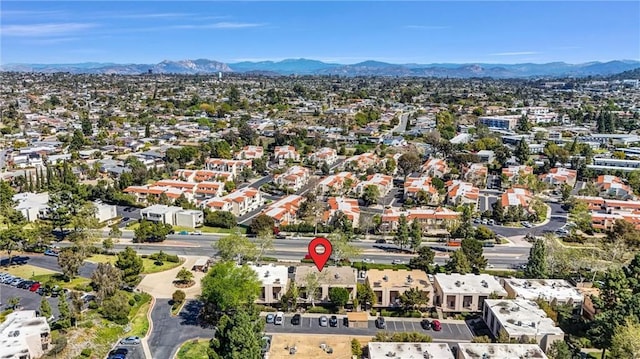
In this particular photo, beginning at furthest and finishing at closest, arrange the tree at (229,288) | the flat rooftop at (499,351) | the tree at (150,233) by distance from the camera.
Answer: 1. the tree at (150,233)
2. the tree at (229,288)
3. the flat rooftop at (499,351)

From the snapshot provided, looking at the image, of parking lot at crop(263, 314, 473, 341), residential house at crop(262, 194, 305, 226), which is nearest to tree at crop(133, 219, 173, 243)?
residential house at crop(262, 194, 305, 226)

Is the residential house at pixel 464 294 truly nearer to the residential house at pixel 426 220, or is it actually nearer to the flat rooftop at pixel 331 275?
the flat rooftop at pixel 331 275

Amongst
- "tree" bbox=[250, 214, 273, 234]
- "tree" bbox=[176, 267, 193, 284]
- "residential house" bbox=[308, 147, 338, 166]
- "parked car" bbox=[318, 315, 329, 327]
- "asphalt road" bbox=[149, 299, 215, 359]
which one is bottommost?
"asphalt road" bbox=[149, 299, 215, 359]

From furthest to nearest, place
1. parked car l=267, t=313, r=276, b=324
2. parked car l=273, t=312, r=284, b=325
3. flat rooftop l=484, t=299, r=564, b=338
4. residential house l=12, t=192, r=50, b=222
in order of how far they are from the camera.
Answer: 1. residential house l=12, t=192, r=50, b=222
2. parked car l=267, t=313, r=276, b=324
3. parked car l=273, t=312, r=284, b=325
4. flat rooftop l=484, t=299, r=564, b=338

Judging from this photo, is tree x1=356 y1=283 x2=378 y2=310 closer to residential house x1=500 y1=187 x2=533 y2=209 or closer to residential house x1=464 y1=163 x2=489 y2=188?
residential house x1=500 y1=187 x2=533 y2=209

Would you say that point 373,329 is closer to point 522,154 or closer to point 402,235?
point 402,235

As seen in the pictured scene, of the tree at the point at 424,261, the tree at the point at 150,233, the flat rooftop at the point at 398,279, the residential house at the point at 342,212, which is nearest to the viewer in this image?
the flat rooftop at the point at 398,279

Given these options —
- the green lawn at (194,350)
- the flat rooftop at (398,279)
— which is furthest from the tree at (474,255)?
the green lawn at (194,350)

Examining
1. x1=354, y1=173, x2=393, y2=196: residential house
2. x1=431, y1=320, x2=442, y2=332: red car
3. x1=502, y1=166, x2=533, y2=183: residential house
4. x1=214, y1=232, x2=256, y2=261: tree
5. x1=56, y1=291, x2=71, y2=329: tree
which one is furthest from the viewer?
x1=502, y1=166, x2=533, y2=183: residential house

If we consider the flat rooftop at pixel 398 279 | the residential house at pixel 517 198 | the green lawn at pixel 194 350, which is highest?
the residential house at pixel 517 198
